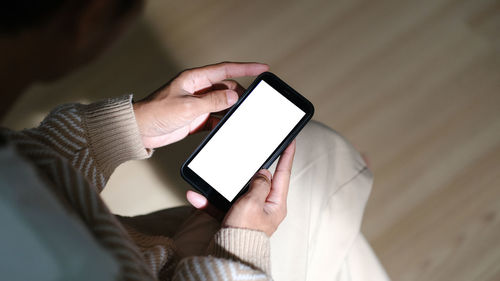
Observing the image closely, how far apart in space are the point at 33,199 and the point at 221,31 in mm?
622

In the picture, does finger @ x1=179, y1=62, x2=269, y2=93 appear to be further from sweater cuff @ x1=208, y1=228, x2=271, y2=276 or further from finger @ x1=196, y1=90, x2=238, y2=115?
sweater cuff @ x1=208, y1=228, x2=271, y2=276

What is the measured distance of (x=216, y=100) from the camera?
50 cm

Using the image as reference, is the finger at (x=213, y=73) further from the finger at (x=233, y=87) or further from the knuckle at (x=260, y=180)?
the knuckle at (x=260, y=180)

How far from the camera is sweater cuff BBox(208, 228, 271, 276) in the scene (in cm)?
39

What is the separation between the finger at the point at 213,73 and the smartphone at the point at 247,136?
0.04m

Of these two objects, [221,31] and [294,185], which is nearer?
[294,185]

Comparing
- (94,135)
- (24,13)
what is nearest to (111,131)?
(94,135)

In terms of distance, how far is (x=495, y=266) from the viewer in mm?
702

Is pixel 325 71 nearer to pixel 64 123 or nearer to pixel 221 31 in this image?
pixel 221 31

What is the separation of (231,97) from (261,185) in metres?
0.13

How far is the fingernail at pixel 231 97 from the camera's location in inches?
20.0

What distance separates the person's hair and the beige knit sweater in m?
0.11

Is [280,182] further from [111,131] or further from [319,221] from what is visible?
[111,131]

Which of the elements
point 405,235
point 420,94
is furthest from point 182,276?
point 420,94
